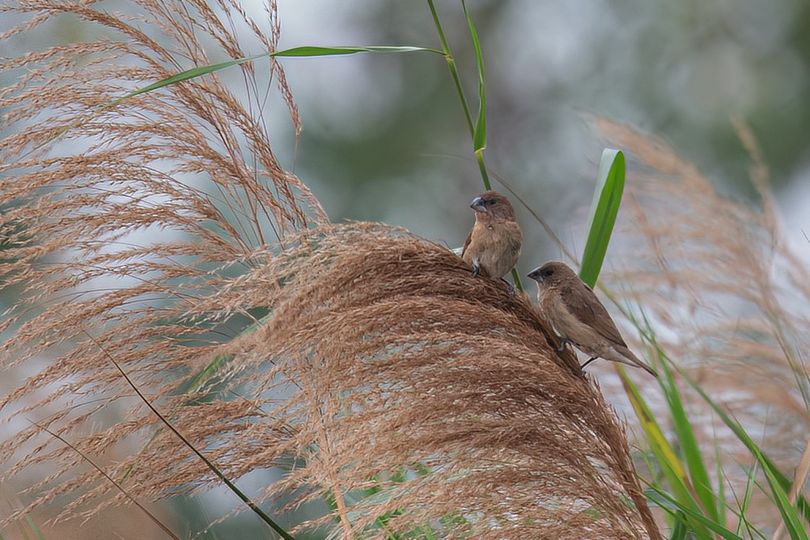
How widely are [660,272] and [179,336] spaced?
1085mm

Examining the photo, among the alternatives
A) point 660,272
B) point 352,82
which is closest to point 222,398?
point 660,272

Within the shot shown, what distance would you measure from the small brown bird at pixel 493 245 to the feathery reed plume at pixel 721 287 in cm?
51

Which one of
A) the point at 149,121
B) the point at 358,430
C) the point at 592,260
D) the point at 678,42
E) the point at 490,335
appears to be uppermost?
the point at 678,42

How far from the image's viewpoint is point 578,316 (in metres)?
1.61

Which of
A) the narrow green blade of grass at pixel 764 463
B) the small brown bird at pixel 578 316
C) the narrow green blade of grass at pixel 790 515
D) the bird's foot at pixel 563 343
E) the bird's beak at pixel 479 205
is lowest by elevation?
the narrow green blade of grass at pixel 790 515

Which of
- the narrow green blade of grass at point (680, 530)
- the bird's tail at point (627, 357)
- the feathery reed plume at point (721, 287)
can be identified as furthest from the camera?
the feathery reed plume at point (721, 287)

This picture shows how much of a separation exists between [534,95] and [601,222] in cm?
697

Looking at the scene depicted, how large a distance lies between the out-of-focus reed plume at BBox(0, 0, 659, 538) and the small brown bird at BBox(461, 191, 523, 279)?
0.10 metres

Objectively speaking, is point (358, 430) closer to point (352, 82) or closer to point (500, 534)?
point (500, 534)

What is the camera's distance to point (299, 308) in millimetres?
1328

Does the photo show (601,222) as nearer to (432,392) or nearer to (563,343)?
(563,343)

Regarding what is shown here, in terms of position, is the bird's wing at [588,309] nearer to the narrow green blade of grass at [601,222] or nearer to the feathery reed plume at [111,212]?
the narrow green blade of grass at [601,222]

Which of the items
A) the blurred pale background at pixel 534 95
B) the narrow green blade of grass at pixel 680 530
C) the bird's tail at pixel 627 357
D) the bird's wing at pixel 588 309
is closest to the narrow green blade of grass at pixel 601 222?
the bird's wing at pixel 588 309

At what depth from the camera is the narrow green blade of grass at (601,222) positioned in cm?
164
